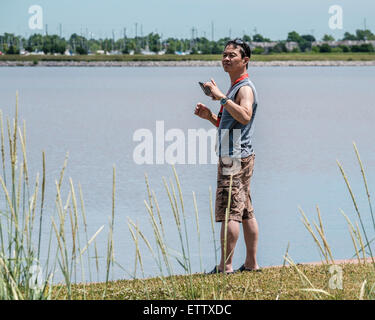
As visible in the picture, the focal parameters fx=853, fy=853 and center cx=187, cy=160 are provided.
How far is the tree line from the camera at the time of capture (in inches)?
4796

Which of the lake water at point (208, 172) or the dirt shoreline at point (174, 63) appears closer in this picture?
the lake water at point (208, 172)

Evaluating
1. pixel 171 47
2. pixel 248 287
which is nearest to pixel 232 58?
pixel 248 287

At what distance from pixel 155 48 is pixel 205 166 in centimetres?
11806

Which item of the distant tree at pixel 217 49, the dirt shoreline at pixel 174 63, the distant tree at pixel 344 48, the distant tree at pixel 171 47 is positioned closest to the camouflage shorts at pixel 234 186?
the dirt shoreline at pixel 174 63

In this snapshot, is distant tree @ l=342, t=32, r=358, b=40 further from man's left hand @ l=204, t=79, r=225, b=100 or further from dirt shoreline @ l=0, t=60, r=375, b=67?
man's left hand @ l=204, t=79, r=225, b=100

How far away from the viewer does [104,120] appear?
30234 mm

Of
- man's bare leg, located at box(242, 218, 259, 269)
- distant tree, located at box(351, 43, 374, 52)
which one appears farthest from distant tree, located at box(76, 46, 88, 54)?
man's bare leg, located at box(242, 218, 259, 269)


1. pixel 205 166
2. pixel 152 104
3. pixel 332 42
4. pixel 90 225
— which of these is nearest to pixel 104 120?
pixel 152 104

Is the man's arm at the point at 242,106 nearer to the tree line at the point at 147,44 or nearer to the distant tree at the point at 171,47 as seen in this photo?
the tree line at the point at 147,44

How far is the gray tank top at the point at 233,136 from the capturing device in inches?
219

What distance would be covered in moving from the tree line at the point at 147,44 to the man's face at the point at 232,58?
113524 millimetres

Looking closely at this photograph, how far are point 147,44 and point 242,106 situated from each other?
134 meters
